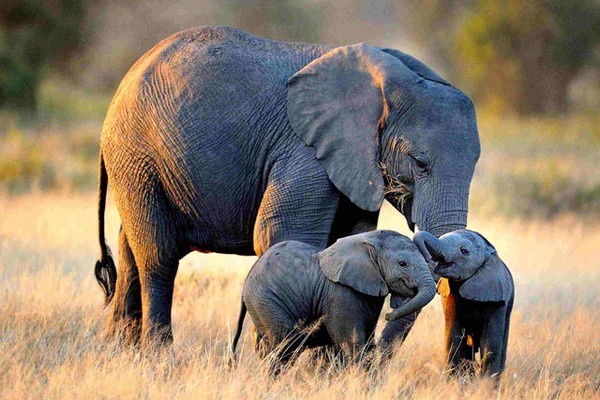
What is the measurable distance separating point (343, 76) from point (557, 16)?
27895 mm

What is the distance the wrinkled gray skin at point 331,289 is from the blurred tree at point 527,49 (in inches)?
1028

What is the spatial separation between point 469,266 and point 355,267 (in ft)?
2.20

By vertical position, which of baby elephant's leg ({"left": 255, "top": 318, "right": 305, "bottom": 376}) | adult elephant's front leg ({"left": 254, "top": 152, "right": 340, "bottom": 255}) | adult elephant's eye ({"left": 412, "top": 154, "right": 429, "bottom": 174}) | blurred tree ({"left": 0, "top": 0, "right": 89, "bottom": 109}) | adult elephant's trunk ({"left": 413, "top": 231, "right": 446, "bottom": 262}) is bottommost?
baby elephant's leg ({"left": 255, "top": 318, "right": 305, "bottom": 376})

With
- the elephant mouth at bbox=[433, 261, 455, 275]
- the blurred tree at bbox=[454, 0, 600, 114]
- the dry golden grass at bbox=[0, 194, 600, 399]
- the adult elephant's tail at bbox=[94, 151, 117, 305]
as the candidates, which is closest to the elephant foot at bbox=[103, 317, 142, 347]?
the dry golden grass at bbox=[0, 194, 600, 399]

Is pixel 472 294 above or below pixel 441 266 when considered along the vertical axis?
below

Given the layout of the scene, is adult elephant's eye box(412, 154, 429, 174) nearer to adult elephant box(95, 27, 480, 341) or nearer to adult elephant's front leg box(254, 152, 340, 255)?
adult elephant box(95, 27, 480, 341)

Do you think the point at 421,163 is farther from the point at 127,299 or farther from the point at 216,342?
the point at 127,299

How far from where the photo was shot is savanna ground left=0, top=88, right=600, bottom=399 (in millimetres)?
6414

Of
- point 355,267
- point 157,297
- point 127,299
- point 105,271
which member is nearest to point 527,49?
point 105,271

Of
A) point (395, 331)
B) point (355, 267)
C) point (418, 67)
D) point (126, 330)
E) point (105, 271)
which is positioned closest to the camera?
point (355, 267)

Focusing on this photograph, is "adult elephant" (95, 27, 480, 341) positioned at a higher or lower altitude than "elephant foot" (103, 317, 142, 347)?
higher

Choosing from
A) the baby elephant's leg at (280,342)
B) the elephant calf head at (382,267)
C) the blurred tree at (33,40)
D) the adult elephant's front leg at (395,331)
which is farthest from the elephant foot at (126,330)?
the blurred tree at (33,40)

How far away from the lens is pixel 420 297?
20.4 feet

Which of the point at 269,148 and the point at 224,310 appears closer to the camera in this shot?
the point at 269,148
